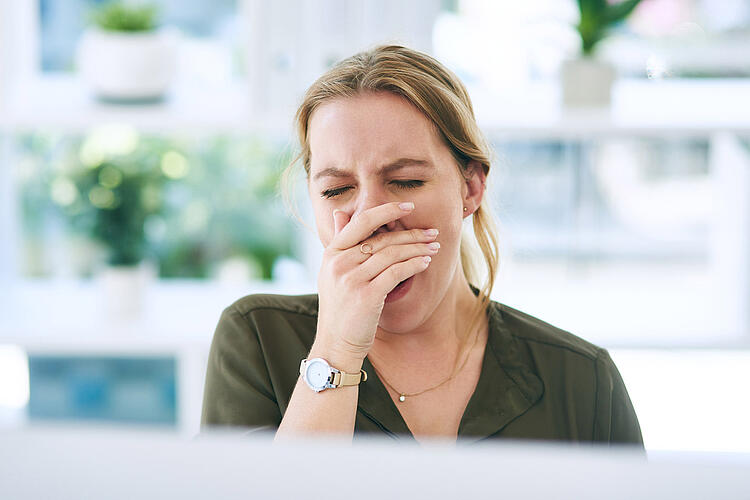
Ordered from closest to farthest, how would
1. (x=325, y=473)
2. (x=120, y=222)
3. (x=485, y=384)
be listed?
1. (x=325, y=473)
2. (x=485, y=384)
3. (x=120, y=222)

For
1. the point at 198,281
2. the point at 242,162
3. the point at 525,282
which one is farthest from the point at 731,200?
the point at 198,281

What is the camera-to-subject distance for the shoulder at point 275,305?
916 mm

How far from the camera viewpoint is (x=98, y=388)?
1.80 m

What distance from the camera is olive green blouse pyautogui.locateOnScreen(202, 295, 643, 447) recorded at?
2.81ft

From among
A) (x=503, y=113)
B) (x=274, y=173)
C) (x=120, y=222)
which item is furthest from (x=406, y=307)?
(x=274, y=173)

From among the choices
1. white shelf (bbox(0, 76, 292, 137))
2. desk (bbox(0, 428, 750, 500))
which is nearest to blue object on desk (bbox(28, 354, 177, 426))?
white shelf (bbox(0, 76, 292, 137))

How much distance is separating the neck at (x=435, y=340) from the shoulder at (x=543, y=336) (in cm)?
5

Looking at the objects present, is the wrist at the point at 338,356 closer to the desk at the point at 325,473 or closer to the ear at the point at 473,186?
the ear at the point at 473,186

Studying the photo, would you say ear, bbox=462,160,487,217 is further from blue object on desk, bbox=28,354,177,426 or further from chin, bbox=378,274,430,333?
blue object on desk, bbox=28,354,177,426

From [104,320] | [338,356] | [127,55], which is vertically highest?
[127,55]

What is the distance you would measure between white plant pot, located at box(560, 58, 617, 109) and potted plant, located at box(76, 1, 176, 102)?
846 mm

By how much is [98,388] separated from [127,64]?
0.72 metres

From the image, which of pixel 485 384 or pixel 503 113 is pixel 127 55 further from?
pixel 485 384

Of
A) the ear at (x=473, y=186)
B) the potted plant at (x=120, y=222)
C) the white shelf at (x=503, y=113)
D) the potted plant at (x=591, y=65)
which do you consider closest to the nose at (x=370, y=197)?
the ear at (x=473, y=186)
